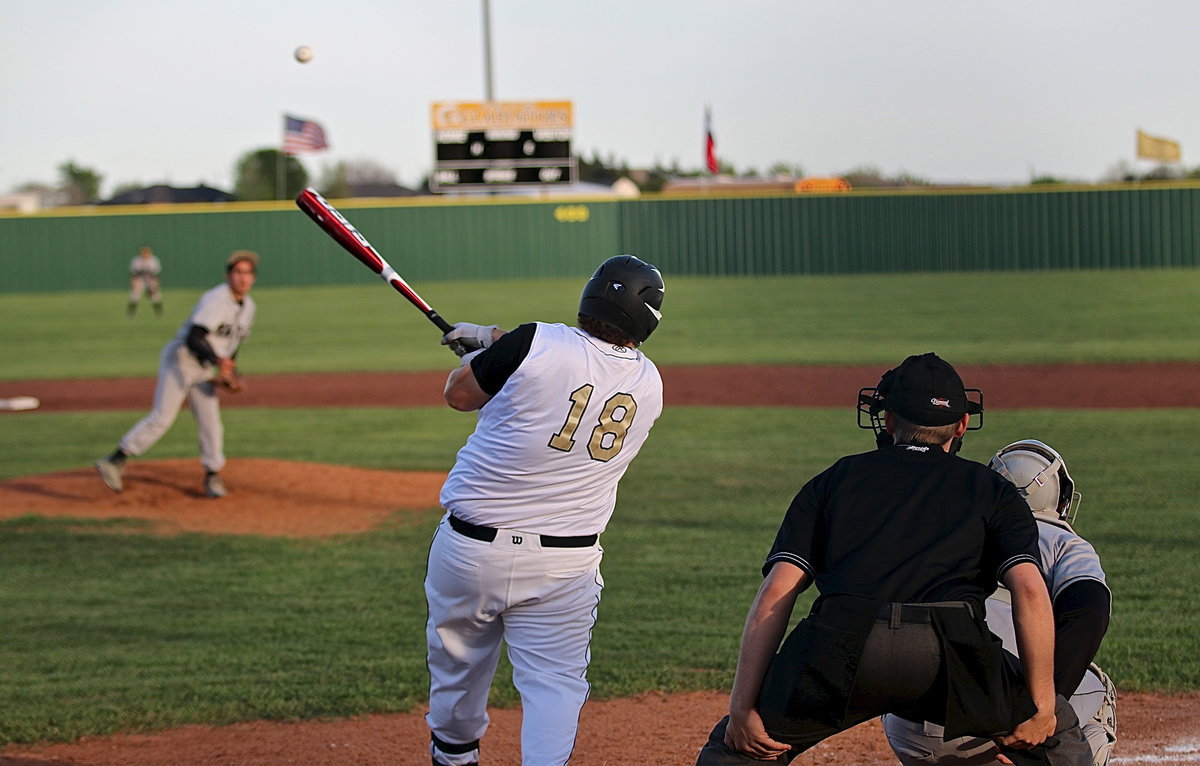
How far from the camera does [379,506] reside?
9.51 meters

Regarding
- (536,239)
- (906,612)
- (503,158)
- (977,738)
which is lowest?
(977,738)

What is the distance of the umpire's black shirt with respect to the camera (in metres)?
2.86

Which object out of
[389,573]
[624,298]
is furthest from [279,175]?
[624,298]

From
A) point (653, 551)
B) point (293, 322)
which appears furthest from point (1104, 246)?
point (653, 551)

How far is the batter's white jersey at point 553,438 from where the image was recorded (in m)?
3.54

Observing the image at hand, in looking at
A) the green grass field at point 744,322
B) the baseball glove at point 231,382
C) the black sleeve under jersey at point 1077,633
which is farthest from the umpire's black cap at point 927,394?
the green grass field at point 744,322

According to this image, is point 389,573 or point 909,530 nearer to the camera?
point 909,530

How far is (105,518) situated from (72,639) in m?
2.98

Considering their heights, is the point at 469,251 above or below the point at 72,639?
above

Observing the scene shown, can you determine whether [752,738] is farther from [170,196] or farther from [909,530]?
[170,196]

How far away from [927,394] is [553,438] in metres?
1.10

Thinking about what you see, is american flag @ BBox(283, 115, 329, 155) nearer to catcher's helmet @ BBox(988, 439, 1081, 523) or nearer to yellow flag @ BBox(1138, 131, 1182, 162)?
yellow flag @ BBox(1138, 131, 1182, 162)

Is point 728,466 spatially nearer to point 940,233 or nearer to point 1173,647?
point 1173,647

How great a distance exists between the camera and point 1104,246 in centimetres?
3616
